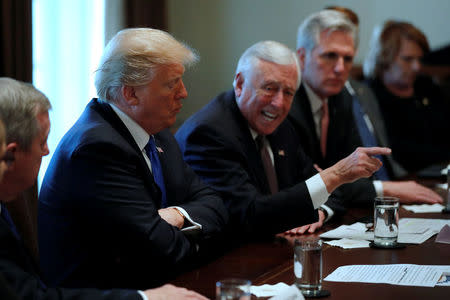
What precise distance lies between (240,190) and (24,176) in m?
1.19

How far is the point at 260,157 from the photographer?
9.64 feet

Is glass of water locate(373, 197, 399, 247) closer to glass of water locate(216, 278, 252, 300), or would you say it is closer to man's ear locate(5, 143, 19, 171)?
glass of water locate(216, 278, 252, 300)

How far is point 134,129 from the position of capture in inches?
92.8

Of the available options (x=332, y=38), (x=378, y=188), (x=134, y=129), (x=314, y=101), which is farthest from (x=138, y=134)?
(x=332, y=38)

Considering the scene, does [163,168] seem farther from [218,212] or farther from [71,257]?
[71,257]

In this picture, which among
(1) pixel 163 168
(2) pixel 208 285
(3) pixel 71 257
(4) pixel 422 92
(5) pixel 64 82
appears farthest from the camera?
(4) pixel 422 92

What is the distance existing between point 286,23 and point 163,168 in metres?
4.02

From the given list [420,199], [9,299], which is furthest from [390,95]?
[9,299]

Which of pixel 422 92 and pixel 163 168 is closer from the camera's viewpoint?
pixel 163 168

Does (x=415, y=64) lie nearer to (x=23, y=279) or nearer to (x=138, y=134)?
(x=138, y=134)

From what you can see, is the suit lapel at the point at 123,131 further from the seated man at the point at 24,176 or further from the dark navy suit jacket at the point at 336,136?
the dark navy suit jacket at the point at 336,136

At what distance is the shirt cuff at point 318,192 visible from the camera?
2621mm

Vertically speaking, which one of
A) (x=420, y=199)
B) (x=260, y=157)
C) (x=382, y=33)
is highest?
(x=382, y=33)

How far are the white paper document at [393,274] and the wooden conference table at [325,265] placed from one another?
0.04 meters
